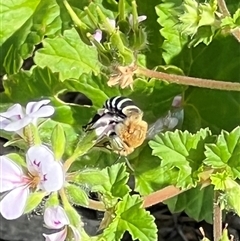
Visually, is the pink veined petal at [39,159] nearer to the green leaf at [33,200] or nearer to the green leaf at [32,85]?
the green leaf at [33,200]

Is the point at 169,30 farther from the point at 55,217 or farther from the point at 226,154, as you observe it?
the point at 55,217

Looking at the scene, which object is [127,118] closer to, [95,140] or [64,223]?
[95,140]


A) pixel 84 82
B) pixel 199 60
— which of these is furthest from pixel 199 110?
pixel 84 82

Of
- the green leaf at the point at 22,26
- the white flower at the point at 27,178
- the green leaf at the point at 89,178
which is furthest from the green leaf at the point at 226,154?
the green leaf at the point at 22,26

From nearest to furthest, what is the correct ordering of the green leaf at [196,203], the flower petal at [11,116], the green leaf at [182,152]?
the flower petal at [11,116], the green leaf at [182,152], the green leaf at [196,203]

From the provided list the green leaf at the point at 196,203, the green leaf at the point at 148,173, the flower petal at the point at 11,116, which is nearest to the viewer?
the flower petal at the point at 11,116

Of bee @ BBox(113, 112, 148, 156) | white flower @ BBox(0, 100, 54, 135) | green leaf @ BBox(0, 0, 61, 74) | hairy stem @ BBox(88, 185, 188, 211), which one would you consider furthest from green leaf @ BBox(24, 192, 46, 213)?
green leaf @ BBox(0, 0, 61, 74)

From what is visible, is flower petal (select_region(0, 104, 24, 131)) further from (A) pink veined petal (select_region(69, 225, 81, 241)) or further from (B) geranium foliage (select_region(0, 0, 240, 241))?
(A) pink veined petal (select_region(69, 225, 81, 241))
